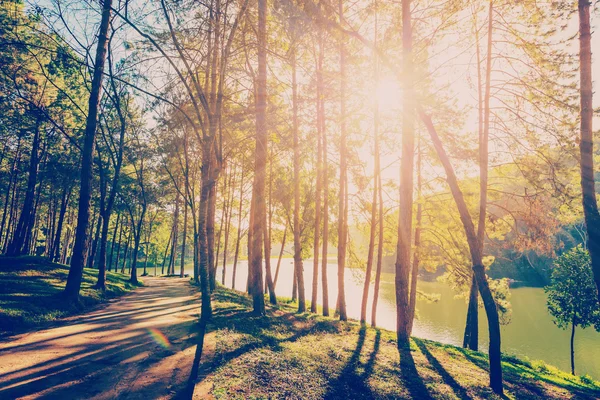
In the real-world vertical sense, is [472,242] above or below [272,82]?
below

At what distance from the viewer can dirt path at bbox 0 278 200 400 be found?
4387 millimetres

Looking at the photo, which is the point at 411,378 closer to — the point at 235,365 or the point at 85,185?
the point at 235,365

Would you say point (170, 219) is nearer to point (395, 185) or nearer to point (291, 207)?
point (291, 207)

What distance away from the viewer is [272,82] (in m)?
12.6

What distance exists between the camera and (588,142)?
24.1 ft

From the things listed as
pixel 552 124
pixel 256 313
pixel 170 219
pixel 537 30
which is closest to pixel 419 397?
pixel 256 313

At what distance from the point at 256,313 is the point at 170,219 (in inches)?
1454

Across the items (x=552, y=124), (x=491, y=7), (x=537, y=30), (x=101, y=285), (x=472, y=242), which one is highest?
(x=491, y=7)

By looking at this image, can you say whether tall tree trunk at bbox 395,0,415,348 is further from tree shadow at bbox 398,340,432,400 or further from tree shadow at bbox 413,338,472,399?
tree shadow at bbox 398,340,432,400

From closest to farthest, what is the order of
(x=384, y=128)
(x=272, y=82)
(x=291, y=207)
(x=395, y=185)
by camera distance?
(x=272, y=82) → (x=384, y=128) → (x=395, y=185) → (x=291, y=207)

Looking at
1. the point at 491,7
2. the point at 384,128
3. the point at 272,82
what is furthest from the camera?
the point at 384,128

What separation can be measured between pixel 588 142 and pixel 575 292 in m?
14.9

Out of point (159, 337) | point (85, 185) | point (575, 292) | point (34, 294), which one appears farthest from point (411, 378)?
point (575, 292)

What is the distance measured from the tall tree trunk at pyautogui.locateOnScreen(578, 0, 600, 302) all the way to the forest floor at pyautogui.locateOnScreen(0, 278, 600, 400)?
3705 mm
